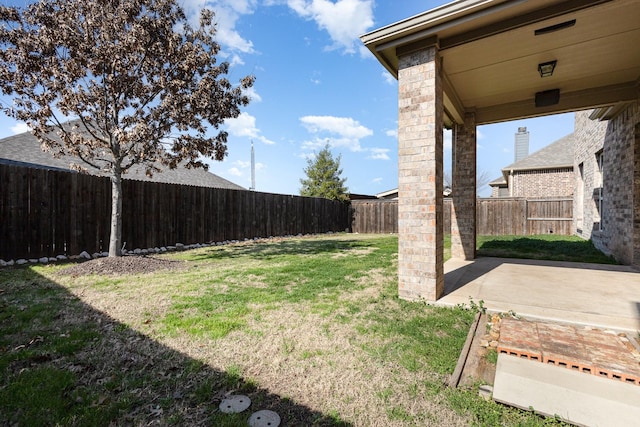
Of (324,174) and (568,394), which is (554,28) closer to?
(568,394)

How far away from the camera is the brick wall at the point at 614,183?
561 centimetres

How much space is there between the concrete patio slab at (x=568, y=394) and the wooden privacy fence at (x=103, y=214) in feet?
28.0

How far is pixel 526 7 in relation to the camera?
10.6 ft

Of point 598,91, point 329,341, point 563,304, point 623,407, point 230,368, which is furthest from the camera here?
point 598,91

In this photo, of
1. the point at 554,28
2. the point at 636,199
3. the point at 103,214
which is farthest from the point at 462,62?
the point at 103,214

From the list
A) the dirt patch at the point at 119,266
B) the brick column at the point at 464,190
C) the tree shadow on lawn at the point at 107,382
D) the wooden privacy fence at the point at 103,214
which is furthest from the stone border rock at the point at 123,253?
the brick column at the point at 464,190

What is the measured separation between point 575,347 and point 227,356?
286cm

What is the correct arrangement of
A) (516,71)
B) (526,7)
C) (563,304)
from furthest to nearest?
(516,71) → (563,304) → (526,7)

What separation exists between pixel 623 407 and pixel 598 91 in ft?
21.1

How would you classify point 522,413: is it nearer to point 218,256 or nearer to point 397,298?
point 397,298

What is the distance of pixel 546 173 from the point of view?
16.9m

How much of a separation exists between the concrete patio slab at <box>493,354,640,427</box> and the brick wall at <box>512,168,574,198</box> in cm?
1862

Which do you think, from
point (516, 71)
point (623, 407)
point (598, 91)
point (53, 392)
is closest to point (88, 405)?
point (53, 392)

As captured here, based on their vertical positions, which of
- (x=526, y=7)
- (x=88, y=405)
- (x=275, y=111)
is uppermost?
(x=275, y=111)
